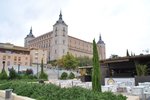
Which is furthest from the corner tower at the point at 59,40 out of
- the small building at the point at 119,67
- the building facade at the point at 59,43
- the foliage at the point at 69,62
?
the small building at the point at 119,67

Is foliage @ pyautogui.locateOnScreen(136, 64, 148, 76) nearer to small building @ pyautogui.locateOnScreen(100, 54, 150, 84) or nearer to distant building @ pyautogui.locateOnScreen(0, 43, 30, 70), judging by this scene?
small building @ pyautogui.locateOnScreen(100, 54, 150, 84)

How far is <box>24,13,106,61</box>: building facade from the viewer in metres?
90.0

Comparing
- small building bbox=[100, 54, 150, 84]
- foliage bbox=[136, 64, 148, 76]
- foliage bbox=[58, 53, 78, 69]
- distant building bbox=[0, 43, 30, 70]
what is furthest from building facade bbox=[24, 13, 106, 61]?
foliage bbox=[136, 64, 148, 76]

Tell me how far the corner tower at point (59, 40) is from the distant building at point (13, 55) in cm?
2346

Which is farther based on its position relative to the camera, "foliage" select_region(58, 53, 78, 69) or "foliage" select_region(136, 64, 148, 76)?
"foliage" select_region(58, 53, 78, 69)

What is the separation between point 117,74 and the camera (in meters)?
22.0

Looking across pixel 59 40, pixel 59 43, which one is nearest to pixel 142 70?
pixel 59 43

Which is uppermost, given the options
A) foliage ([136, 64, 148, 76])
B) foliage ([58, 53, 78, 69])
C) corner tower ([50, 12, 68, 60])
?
corner tower ([50, 12, 68, 60])

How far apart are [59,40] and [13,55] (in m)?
30.4

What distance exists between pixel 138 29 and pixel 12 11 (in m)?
15.1

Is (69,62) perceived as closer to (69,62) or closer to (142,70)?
(69,62)

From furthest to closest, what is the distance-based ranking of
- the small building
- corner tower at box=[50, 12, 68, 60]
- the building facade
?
the building facade, corner tower at box=[50, 12, 68, 60], the small building

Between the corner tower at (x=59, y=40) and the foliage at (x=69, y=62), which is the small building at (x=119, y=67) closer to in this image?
the foliage at (x=69, y=62)

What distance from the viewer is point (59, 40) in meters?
89.4
